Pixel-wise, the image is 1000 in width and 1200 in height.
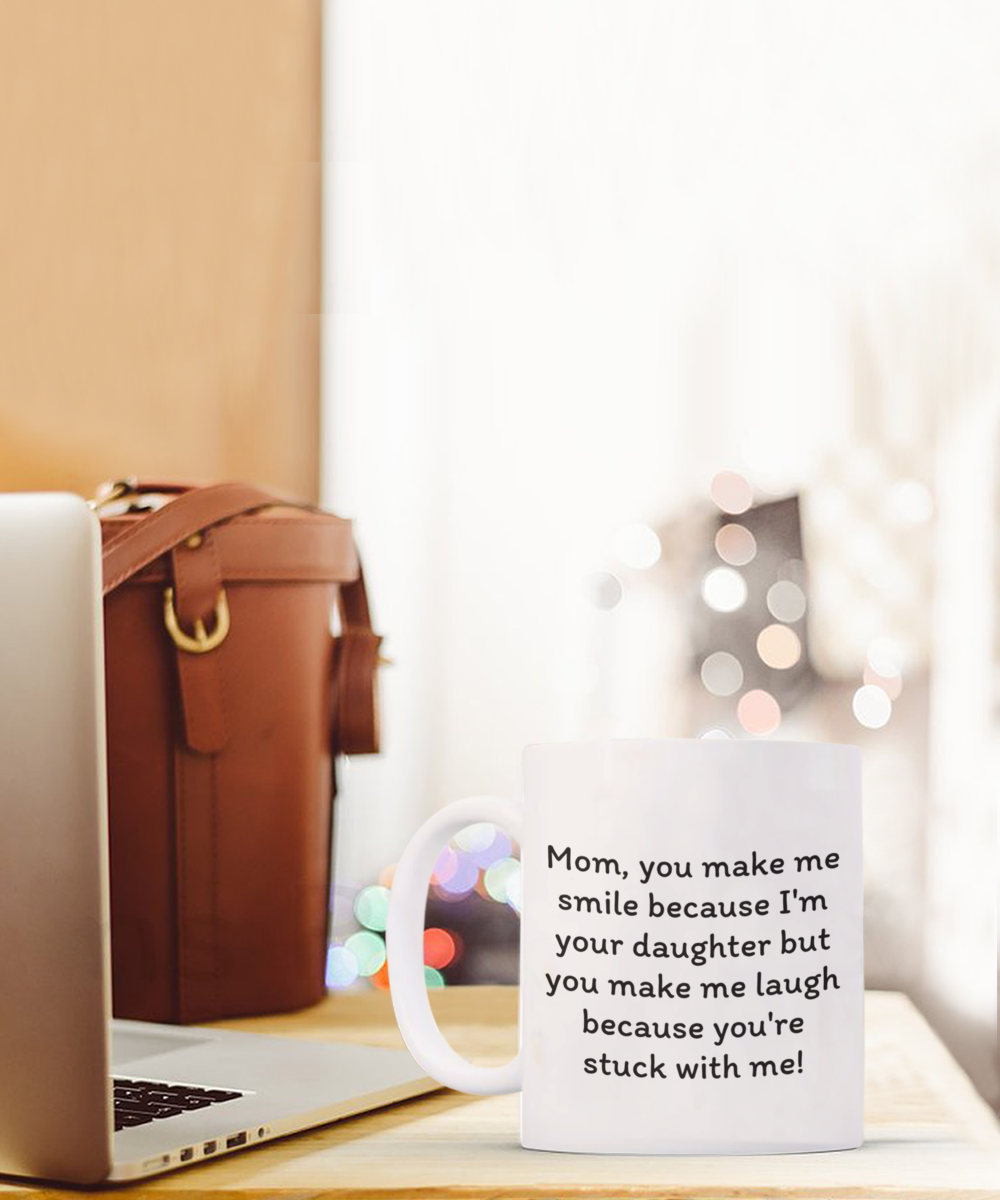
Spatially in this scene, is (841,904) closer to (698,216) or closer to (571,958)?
(571,958)

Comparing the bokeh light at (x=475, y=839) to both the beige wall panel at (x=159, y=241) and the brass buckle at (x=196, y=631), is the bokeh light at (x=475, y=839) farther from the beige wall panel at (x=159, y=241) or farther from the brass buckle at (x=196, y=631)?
the brass buckle at (x=196, y=631)

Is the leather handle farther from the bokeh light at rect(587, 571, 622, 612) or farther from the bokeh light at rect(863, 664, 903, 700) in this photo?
the bokeh light at rect(863, 664, 903, 700)

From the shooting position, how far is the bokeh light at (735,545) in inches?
61.4

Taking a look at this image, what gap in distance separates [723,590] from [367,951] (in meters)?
0.52

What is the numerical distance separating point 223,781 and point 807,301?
0.96 m

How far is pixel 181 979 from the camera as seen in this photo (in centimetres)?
78

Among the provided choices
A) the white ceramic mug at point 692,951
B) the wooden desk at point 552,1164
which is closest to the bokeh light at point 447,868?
the wooden desk at point 552,1164

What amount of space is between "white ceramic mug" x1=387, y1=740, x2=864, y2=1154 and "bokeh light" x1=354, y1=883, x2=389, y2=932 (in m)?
0.98

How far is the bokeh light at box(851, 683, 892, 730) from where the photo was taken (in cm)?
153

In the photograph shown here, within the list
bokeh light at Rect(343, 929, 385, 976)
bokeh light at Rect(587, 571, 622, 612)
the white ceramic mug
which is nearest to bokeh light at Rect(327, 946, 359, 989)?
bokeh light at Rect(343, 929, 385, 976)

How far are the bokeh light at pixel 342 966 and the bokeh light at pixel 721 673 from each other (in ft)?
1.48

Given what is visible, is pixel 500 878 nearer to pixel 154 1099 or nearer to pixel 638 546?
pixel 638 546

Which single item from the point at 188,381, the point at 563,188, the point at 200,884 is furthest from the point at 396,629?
the point at 200,884

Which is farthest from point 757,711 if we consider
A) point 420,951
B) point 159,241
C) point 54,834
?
point 54,834
